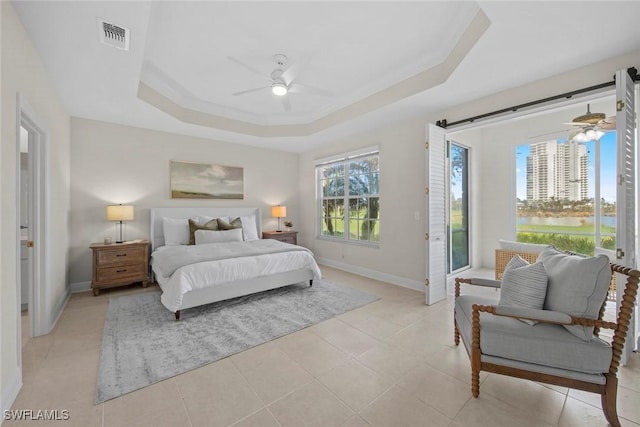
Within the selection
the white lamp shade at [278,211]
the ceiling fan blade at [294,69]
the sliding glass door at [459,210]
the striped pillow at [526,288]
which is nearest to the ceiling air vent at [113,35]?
the ceiling fan blade at [294,69]

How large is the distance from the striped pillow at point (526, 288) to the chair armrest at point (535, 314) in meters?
0.08

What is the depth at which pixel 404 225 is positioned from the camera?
13.8 feet

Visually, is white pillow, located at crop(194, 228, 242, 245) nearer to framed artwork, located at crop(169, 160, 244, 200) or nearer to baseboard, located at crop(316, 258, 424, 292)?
framed artwork, located at crop(169, 160, 244, 200)

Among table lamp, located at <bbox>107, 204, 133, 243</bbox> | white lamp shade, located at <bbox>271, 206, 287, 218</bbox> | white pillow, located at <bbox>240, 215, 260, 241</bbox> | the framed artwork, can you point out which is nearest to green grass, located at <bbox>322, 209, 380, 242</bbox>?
white lamp shade, located at <bbox>271, 206, 287, 218</bbox>

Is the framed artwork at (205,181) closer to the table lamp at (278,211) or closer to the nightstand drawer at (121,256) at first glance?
the table lamp at (278,211)

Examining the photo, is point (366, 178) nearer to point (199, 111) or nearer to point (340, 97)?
point (340, 97)

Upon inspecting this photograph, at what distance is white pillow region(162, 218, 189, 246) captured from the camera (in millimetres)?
4375

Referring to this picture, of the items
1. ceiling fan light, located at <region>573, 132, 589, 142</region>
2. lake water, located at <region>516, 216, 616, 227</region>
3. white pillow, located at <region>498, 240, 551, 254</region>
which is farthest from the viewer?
lake water, located at <region>516, 216, 616, 227</region>

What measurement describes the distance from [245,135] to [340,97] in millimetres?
1933

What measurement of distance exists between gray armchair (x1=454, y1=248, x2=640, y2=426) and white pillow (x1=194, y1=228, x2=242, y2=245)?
3741 millimetres

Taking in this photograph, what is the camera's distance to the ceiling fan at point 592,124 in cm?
280

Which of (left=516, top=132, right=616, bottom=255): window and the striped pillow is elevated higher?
(left=516, top=132, right=616, bottom=255): window

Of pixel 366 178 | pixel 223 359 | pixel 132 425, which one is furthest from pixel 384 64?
pixel 132 425

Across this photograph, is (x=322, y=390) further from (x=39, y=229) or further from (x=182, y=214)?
(x=182, y=214)
